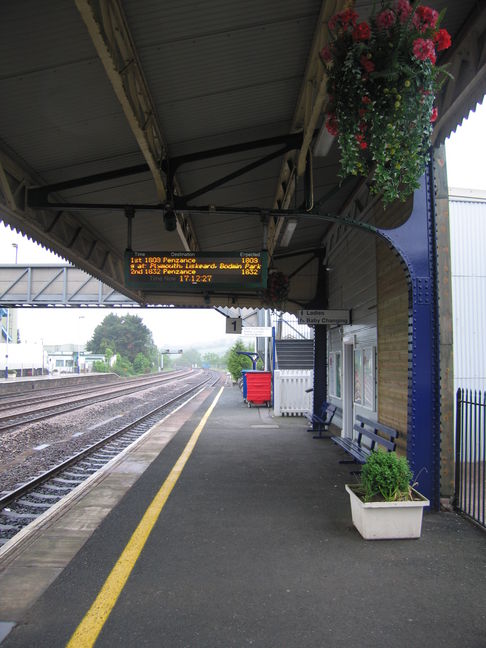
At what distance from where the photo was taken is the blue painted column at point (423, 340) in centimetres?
559

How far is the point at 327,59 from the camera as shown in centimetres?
358

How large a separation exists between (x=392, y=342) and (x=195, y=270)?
3253mm

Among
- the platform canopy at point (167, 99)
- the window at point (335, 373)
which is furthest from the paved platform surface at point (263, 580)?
the window at point (335, 373)

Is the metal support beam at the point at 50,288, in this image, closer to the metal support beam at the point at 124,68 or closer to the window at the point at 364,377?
the window at the point at 364,377

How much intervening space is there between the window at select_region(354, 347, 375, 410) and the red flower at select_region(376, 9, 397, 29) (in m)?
5.94

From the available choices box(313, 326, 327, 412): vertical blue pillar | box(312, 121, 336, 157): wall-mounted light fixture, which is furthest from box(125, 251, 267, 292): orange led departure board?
box(313, 326, 327, 412): vertical blue pillar

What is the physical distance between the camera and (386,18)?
3.30m

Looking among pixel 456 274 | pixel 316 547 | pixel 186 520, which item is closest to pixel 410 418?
pixel 316 547

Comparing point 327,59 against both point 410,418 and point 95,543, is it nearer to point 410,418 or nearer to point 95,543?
point 410,418

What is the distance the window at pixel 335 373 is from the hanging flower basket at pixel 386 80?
316 inches

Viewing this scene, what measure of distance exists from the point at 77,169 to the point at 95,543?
4.77 metres

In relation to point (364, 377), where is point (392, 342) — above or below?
above

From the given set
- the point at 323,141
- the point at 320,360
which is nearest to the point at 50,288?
the point at 320,360

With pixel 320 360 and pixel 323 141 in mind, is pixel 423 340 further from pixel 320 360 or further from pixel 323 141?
pixel 320 360
